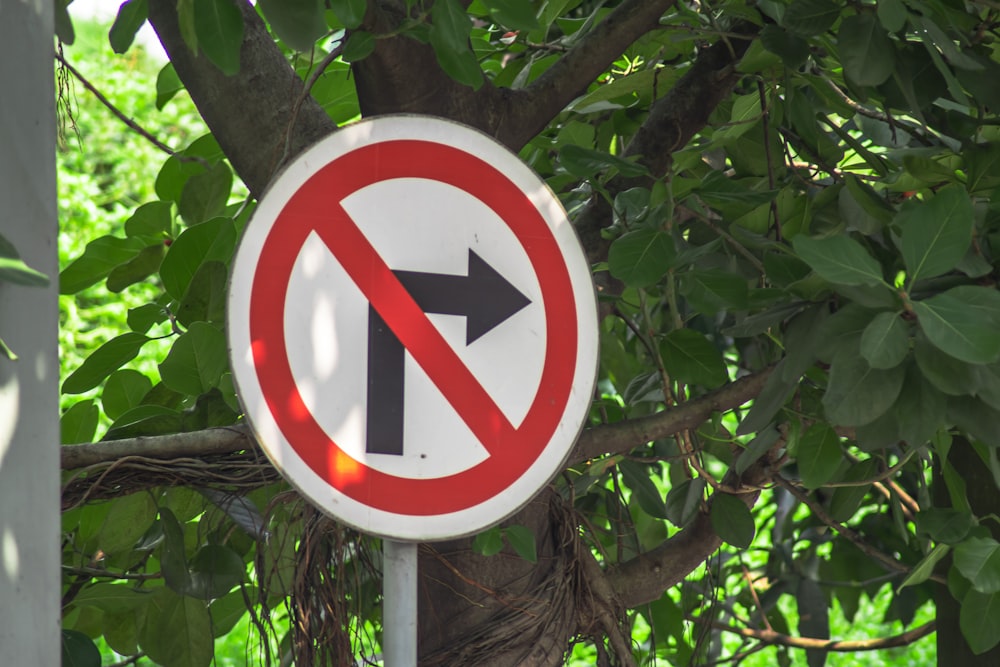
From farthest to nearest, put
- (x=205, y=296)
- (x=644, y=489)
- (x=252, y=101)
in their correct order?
(x=644, y=489), (x=205, y=296), (x=252, y=101)

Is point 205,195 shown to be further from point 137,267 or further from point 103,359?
point 103,359

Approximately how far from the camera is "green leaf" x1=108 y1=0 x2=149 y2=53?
176cm

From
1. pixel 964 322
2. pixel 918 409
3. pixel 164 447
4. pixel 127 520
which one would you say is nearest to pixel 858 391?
pixel 918 409

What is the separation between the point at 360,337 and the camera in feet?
4.95

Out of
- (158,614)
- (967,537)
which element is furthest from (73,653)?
(967,537)

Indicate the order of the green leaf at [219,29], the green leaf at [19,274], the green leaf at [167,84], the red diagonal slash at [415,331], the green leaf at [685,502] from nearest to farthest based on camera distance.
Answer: the green leaf at [19,274] → the red diagonal slash at [415,331] → the green leaf at [219,29] → the green leaf at [685,502] → the green leaf at [167,84]

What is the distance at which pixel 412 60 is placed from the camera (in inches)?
79.5

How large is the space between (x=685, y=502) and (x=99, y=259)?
1.34 m

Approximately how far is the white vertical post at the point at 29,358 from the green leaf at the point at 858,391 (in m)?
1.10

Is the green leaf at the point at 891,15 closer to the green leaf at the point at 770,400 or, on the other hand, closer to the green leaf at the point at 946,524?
the green leaf at the point at 770,400

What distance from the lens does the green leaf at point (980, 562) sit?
6.26ft

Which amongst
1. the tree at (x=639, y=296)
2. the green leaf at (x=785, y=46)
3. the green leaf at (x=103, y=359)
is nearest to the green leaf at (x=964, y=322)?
the tree at (x=639, y=296)

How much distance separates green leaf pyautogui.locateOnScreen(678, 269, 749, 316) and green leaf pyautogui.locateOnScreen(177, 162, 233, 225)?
1.04m

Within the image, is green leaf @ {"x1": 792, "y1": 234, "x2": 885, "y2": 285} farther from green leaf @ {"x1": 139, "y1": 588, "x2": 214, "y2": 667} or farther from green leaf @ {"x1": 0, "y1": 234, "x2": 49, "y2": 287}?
green leaf @ {"x1": 139, "y1": 588, "x2": 214, "y2": 667}
